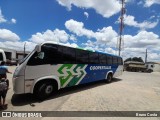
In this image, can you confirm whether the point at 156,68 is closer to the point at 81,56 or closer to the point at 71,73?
the point at 81,56

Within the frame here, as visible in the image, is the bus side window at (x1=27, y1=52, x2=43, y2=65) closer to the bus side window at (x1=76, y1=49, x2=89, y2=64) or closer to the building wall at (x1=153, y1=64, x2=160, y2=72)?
the bus side window at (x1=76, y1=49, x2=89, y2=64)

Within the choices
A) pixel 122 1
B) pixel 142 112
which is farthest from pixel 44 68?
pixel 122 1

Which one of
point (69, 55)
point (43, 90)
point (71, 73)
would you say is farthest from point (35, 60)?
point (71, 73)

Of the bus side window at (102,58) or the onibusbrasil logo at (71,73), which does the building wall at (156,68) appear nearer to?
the bus side window at (102,58)

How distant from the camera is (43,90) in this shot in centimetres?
688

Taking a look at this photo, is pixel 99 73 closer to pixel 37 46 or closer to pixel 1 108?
pixel 37 46

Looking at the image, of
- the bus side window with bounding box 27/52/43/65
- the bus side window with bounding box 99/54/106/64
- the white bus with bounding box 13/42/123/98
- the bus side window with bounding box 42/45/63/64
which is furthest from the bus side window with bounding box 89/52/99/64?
the bus side window with bounding box 27/52/43/65

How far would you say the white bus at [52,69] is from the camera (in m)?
6.37

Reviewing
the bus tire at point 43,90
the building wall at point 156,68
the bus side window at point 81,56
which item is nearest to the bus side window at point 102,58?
the bus side window at point 81,56

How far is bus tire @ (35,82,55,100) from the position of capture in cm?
675

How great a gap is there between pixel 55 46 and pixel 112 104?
396 centimetres

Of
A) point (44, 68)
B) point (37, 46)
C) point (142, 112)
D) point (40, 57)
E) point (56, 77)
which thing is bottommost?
point (142, 112)

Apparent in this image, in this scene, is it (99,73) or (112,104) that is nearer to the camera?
(112,104)

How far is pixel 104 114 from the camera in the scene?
5.54 meters
